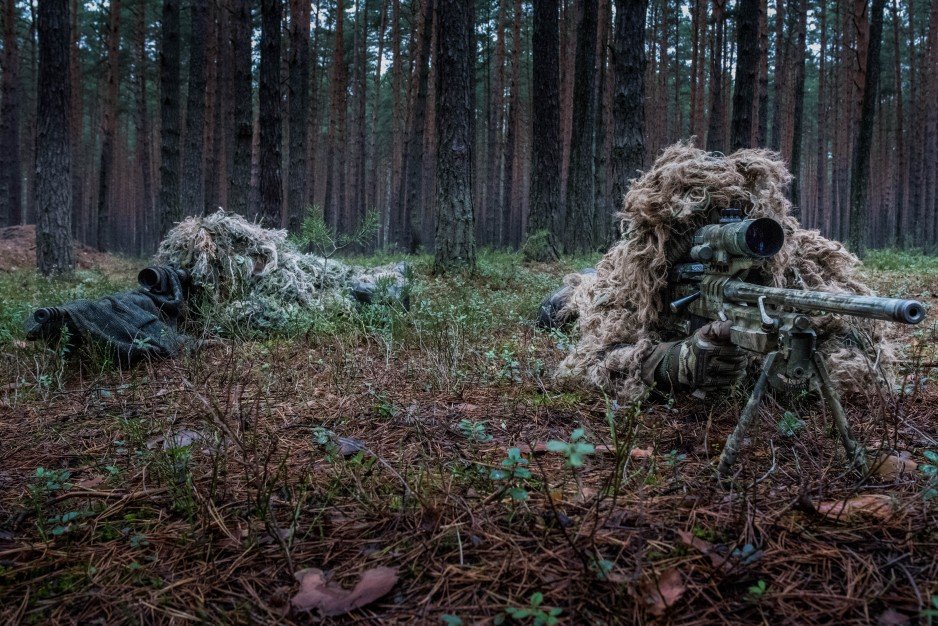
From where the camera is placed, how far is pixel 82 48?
73.3ft

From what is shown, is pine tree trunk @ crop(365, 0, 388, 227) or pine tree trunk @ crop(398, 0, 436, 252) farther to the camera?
pine tree trunk @ crop(365, 0, 388, 227)

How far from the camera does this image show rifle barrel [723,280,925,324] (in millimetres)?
1350

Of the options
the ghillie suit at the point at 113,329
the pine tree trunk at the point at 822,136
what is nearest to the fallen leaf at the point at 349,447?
the ghillie suit at the point at 113,329

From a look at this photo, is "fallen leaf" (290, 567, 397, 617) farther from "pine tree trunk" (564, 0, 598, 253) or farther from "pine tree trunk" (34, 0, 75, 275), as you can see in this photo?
"pine tree trunk" (564, 0, 598, 253)

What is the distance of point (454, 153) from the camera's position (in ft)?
24.7

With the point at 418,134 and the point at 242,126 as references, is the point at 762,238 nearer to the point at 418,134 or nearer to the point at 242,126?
the point at 242,126

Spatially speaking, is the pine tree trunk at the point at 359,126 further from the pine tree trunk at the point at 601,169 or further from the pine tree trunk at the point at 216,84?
the pine tree trunk at the point at 601,169

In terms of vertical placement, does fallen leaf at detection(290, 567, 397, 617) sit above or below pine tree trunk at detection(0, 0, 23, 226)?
below

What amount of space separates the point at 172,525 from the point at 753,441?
6.02 ft

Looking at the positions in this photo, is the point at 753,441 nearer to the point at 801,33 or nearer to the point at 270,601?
the point at 270,601

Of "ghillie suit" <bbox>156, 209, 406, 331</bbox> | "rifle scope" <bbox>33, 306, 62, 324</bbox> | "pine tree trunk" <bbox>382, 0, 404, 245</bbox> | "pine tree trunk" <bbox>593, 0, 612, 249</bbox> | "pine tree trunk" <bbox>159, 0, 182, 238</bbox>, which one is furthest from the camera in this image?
"pine tree trunk" <bbox>382, 0, 404, 245</bbox>

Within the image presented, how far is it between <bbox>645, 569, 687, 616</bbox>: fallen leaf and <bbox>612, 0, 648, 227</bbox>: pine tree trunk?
549 centimetres

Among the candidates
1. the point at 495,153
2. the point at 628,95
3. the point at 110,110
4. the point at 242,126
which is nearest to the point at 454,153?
the point at 628,95

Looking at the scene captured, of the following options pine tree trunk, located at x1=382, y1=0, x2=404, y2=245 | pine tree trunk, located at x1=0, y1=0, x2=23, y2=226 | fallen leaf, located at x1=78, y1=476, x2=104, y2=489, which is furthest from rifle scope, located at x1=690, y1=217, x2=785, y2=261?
pine tree trunk, located at x1=382, y1=0, x2=404, y2=245
